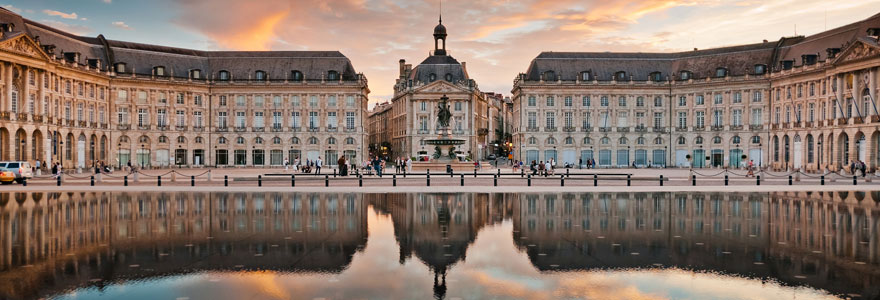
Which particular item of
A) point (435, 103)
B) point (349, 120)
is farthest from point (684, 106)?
point (349, 120)

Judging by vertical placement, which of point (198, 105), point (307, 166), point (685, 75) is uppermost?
point (685, 75)

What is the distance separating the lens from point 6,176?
40.3 metres

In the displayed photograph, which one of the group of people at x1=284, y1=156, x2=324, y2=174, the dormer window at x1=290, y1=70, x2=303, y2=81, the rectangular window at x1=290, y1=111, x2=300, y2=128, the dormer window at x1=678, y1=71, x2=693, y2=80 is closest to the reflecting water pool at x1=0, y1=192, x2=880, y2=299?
the group of people at x1=284, y1=156, x2=324, y2=174

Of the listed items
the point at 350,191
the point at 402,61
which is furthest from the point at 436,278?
the point at 402,61

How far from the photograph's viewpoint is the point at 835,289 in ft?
33.0

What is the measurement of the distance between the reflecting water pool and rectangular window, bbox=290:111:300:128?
214 feet

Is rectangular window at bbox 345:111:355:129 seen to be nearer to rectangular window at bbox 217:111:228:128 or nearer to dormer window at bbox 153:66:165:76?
rectangular window at bbox 217:111:228:128

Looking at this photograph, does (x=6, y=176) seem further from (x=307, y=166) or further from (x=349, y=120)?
(x=349, y=120)

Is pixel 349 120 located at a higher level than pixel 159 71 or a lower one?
lower

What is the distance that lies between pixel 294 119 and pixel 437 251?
78.0 meters

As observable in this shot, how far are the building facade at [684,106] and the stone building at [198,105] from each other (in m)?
26.5

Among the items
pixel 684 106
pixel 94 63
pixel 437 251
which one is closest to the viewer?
pixel 437 251

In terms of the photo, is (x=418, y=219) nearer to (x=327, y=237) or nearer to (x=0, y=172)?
(x=327, y=237)

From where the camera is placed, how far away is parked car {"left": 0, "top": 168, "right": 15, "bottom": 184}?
40.2 metres
